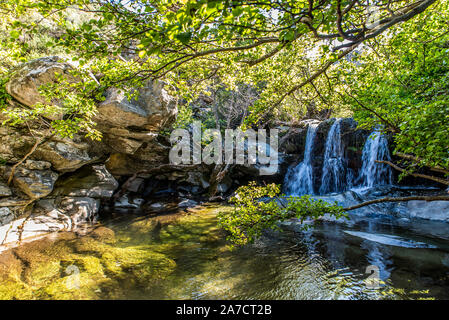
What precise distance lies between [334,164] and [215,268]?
13192 millimetres

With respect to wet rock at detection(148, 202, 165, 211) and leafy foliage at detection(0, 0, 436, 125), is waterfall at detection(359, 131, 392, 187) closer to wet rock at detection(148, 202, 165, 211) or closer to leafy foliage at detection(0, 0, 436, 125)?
leafy foliage at detection(0, 0, 436, 125)

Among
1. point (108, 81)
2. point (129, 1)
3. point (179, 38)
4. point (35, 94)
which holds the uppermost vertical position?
point (129, 1)

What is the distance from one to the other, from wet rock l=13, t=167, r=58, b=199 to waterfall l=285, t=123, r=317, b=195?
1517 centimetres

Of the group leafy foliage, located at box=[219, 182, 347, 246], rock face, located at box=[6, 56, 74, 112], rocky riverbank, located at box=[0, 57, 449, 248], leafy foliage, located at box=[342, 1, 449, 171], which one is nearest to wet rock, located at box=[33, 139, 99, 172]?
rocky riverbank, located at box=[0, 57, 449, 248]

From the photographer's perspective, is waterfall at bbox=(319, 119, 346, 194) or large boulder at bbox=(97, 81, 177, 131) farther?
waterfall at bbox=(319, 119, 346, 194)

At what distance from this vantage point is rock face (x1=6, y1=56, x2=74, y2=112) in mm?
8094

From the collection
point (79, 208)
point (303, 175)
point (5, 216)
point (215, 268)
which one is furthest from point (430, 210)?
point (5, 216)

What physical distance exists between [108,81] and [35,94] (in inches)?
280

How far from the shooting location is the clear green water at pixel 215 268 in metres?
4.44

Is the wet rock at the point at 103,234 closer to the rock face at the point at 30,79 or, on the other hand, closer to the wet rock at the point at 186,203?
the wet rock at the point at 186,203

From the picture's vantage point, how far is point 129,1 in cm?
410

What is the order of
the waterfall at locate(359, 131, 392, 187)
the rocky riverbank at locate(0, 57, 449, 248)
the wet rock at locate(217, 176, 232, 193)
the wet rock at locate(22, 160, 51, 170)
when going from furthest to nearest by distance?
the wet rock at locate(217, 176, 232, 193)
the waterfall at locate(359, 131, 392, 187)
the wet rock at locate(22, 160, 51, 170)
the rocky riverbank at locate(0, 57, 449, 248)
